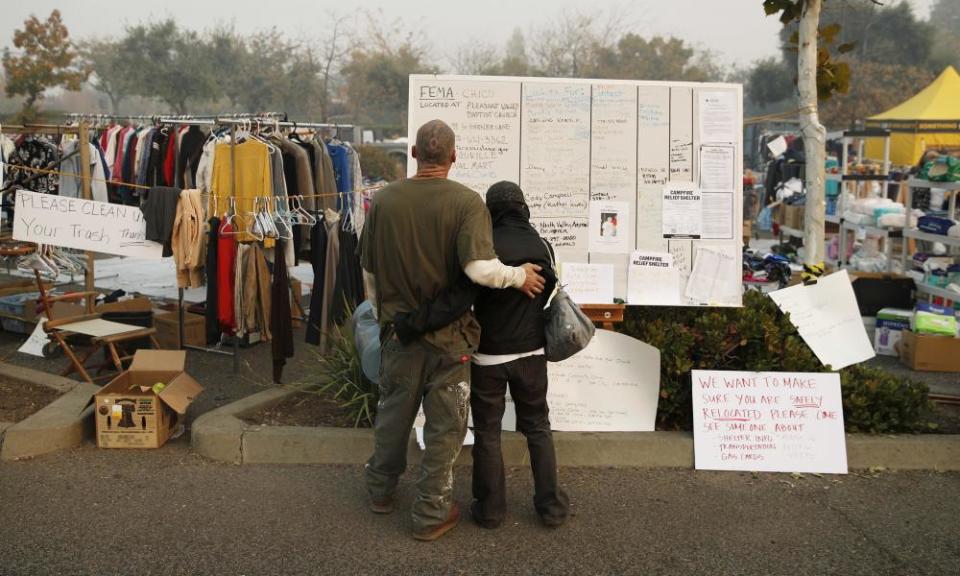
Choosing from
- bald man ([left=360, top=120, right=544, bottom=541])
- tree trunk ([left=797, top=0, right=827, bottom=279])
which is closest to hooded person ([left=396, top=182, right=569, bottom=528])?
bald man ([left=360, top=120, right=544, bottom=541])

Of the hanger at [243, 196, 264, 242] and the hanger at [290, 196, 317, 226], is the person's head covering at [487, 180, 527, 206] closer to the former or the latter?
the hanger at [243, 196, 264, 242]

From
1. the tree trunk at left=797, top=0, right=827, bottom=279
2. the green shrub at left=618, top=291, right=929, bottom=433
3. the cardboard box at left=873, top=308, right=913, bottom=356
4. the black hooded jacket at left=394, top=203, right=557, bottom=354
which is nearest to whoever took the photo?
the black hooded jacket at left=394, top=203, right=557, bottom=354

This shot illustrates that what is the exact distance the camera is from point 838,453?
521 cm

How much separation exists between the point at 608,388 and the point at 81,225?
4175 mm

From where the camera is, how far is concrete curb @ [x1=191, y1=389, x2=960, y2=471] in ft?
17.3

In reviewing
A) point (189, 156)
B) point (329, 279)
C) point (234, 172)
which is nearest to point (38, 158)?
point (189, 156)

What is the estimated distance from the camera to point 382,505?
4578 mm

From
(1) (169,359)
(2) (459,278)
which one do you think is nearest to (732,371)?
(2) (459,278)

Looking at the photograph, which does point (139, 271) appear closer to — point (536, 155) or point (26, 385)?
point (26, 385)

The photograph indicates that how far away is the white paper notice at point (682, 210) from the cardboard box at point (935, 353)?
11.4 ft

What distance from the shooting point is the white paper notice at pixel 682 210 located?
5.64 metres

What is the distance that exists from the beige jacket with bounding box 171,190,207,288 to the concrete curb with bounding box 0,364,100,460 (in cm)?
144

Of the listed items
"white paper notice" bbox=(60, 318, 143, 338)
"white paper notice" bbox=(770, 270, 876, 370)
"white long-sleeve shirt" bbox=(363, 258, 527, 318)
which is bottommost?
"white paper notice" bbox=(60, 318, 143, 338)

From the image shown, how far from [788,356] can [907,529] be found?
1377mm
